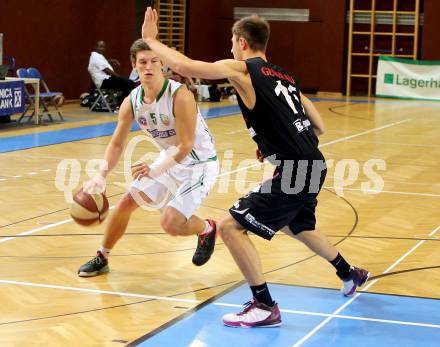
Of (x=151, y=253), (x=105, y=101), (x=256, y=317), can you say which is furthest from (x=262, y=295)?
(x=105, y=101)

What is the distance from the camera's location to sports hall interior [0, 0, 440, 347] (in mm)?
5090

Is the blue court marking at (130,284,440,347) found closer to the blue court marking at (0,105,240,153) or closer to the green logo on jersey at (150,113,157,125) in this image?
the green logo on jersey at (150,113,157,125)

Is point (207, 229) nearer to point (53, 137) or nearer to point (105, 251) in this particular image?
point (105, 251)

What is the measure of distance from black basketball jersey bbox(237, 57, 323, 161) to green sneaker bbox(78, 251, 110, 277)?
Result: 66.3 inches

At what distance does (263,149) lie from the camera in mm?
5156

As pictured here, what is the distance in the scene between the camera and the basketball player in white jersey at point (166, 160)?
231 inches

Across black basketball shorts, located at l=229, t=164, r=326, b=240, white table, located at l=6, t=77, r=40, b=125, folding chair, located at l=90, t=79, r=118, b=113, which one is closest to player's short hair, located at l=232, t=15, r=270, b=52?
black basketball shorts, located at l=229, t=164, r=326, b=240

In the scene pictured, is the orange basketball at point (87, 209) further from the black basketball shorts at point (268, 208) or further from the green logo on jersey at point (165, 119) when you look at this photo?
the black basketball shorts at point (268, 208)

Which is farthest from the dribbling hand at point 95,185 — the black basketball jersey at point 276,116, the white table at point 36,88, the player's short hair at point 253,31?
the white table at point 36,88

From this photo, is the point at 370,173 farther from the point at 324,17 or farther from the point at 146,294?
the point at 324,17

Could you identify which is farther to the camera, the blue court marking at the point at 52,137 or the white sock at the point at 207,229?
the blue court marking at the point at 52,137

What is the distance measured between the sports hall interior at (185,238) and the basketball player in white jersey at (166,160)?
0.32m

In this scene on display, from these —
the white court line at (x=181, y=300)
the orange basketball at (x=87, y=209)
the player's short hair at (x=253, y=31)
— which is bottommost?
the white court line at (x=181, y=300)

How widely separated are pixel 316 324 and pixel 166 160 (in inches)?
59.4
